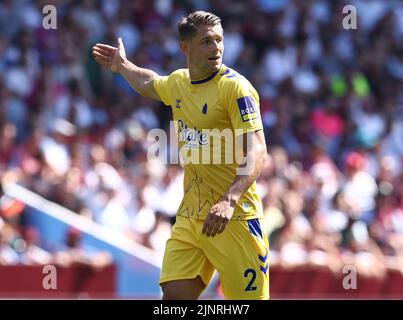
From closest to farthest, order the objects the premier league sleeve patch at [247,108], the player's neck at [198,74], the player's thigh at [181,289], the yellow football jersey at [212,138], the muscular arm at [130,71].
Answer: the premier league sleeve patch at [247,108] < the yellow football jersey at [212,138] < the player's thigh at [181,289] < the player's neck at [198,74] < the muscular arm at [130,71]

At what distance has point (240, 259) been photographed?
7930 mm

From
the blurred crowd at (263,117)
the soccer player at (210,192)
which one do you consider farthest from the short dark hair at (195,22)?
the blurred crowd at (263,117)

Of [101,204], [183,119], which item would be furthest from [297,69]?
[183,119]

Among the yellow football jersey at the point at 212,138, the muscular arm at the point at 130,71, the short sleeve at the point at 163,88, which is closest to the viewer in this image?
the yellow football jersey at the point at 212,138

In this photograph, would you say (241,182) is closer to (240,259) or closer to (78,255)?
(240,259)

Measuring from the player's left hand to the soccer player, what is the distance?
343 millimetres

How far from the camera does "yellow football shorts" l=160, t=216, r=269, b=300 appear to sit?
7934mm

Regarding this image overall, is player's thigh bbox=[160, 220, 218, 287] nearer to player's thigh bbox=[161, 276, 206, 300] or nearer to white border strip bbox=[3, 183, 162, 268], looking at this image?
player's thigh bbox=[161, 276, 206, 300]

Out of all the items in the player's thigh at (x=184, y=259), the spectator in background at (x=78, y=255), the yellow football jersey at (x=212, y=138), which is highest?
the yellow football jersey at (x=212, y=138)

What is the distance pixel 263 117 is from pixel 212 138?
330 inches

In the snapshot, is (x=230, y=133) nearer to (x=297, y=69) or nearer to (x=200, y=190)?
(x=200, y=190)

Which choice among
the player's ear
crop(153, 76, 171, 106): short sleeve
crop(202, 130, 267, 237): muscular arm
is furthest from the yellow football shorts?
the player's ear

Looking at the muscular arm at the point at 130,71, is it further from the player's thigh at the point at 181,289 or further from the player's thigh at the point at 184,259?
the player's thigh at the point at 181,289

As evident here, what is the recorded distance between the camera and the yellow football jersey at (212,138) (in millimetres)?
7859
